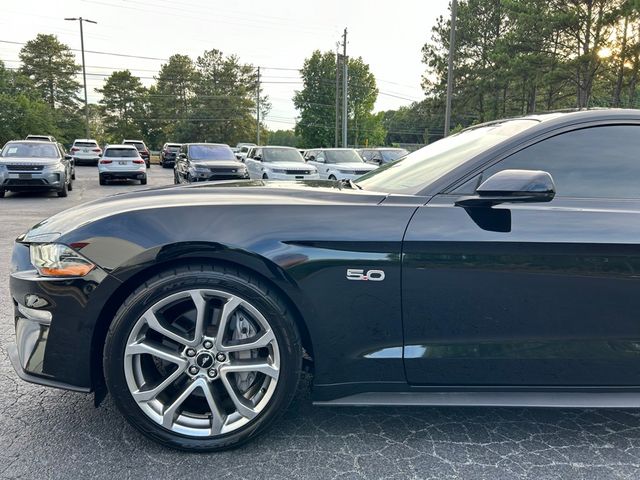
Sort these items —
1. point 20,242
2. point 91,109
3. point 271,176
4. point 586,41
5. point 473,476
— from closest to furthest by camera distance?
1. point 473,476
2. point 20,242
3. point 271,176
4. point 586,41
5. point 91,109

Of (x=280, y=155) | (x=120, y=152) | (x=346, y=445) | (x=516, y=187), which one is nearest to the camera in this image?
(x=516, y=187)

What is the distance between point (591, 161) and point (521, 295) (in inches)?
31.8

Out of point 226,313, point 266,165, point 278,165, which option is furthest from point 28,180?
point 226,313

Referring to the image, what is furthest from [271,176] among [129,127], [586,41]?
[129,127]

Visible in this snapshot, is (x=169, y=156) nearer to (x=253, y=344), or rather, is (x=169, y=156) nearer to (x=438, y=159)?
(x=438, y=159)

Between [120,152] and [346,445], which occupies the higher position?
→ [120,152]

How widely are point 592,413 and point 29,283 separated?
9.63 ft

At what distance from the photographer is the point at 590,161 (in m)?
2.31

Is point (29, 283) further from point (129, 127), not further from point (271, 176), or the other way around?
point (129, 127)

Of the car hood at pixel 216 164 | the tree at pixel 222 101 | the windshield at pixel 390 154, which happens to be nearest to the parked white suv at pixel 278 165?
the car hood at pixel 216 164

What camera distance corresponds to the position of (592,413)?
259 centimetres

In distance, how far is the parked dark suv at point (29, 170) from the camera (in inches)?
484

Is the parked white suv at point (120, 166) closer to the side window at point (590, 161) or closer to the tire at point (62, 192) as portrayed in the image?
the tire at point (62, 192)

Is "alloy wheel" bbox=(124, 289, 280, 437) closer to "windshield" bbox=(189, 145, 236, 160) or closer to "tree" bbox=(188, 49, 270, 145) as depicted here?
"windshield" bbox=(189, 145, 236, 160)
